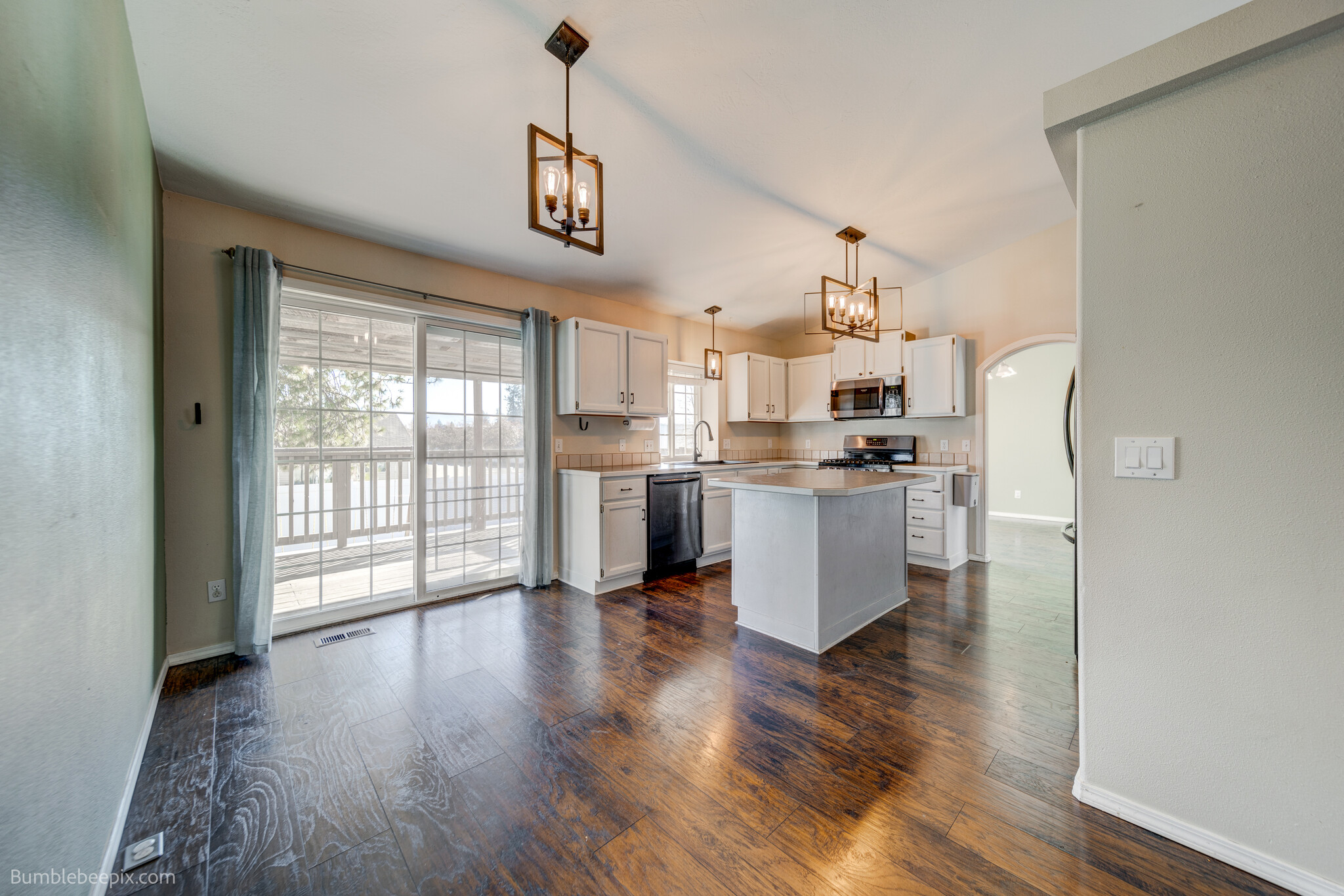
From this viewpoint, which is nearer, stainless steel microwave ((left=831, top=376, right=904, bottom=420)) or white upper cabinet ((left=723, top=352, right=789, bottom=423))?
stainless steel microwave ((left=831, top=376, right=904, bottom=420))

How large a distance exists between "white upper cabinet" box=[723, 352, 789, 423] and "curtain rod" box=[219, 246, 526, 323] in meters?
2.27

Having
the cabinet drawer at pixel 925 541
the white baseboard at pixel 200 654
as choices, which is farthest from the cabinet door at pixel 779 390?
the white baseboard at pixel 200 654

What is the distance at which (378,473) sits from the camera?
3254mm

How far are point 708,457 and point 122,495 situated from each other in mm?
4510

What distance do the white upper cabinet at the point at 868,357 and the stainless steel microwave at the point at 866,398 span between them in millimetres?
77

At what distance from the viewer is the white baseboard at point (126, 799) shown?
1.25m

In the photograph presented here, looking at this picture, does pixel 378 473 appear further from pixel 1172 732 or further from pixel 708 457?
pixel 1172 732

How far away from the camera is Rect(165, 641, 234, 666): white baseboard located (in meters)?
2.48

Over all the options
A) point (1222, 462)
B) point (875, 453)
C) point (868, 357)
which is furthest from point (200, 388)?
point (875, 453)

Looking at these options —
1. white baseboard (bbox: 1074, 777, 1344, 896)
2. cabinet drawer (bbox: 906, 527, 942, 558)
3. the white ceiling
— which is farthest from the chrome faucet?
white baseboard (bbox: 1074, 777, 1344, 896)

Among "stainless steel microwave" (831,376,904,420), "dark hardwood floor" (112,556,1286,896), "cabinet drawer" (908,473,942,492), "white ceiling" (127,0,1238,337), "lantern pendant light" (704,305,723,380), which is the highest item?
"white ceiling" (127,0,1238,337)

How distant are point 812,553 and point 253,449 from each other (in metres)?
3.11

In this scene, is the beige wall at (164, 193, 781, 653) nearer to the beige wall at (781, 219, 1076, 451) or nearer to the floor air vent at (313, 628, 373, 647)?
the floor air vent at (313, 628, 373, 647)

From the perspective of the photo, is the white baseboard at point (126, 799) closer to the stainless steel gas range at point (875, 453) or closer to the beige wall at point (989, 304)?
the stainless steel gas range at point (875, 453)
